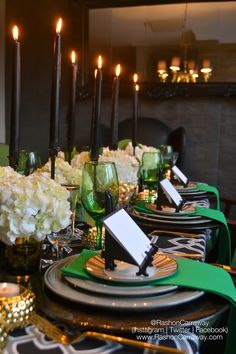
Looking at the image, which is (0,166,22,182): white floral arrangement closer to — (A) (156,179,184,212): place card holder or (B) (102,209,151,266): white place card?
(B) (102,209,151,266): white place card

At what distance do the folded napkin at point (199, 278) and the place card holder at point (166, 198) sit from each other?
0.58m

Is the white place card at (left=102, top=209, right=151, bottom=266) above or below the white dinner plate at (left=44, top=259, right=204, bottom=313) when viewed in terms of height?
above

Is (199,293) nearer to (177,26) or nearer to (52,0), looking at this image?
(177,26)

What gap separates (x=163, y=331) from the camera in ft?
1.98

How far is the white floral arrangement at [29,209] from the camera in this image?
2.52 ft

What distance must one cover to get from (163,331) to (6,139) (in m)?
3.81

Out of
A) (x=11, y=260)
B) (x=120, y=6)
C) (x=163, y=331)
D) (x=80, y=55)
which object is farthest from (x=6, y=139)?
(x=163, y=331)

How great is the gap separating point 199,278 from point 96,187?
1.15 ft

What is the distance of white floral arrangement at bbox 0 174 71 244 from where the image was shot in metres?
0.77

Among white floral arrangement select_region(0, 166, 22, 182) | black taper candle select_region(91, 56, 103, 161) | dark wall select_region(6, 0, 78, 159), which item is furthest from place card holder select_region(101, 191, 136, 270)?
dark wall select_region(6, 0, 78, 159)

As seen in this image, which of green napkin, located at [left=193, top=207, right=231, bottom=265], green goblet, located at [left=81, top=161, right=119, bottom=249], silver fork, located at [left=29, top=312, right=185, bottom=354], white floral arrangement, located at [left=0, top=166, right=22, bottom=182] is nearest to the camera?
silver fork, located at [left=29, top=312, right=185, bottom=354]

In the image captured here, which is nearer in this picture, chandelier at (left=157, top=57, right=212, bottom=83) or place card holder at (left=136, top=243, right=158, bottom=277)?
place card holder at (left=136, top=243, right=158, bottom=277)

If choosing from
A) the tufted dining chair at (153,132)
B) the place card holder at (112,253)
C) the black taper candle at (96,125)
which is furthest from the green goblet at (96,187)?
the tufted dining chair at (153,132)

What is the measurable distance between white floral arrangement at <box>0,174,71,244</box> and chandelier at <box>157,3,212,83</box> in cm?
311
